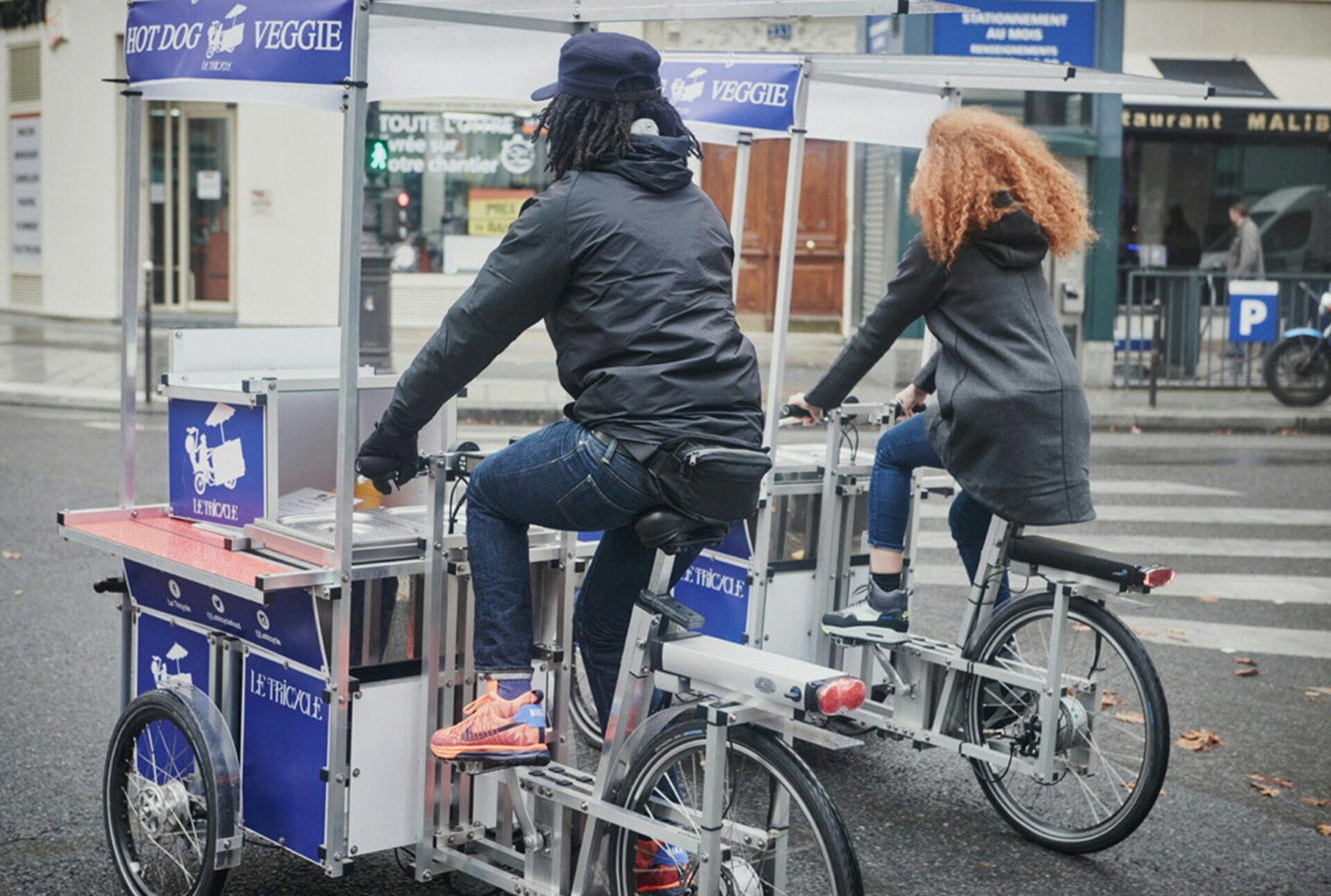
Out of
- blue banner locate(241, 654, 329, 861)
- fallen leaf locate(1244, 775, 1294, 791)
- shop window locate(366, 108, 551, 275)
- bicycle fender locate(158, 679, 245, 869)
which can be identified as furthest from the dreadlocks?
shop window locate(366, 108, 551, 275)

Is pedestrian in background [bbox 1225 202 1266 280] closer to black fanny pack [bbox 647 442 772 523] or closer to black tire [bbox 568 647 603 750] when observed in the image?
black tire [bbox 568 647 603 750]

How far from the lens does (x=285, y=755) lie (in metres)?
4.04

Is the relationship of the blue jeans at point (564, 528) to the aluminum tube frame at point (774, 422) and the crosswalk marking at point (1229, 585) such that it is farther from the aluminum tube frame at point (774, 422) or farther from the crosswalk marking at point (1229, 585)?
the crosswalk marking at point (1229, 585)

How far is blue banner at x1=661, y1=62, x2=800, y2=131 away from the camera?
5.54 metres

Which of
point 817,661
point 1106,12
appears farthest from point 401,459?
point 1106,12

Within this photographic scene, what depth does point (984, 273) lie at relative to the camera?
4.79m

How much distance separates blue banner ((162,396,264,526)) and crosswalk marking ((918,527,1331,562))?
5559mm

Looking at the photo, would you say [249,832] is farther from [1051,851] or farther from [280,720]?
[1051,851]

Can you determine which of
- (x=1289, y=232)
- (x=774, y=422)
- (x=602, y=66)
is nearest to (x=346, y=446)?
(x=602, y=66)

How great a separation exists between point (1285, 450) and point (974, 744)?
10.0 meters

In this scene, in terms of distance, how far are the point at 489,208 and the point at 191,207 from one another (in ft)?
14.5

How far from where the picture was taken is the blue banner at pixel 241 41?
377 cm

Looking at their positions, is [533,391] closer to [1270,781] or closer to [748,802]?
[1270,781]

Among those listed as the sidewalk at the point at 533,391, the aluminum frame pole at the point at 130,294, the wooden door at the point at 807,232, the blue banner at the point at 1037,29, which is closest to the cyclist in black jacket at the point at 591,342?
the aluminum frame pole at the point at 130,294
